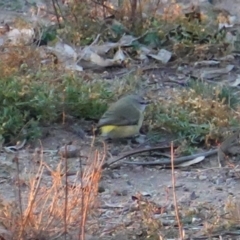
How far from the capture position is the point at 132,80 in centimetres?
739

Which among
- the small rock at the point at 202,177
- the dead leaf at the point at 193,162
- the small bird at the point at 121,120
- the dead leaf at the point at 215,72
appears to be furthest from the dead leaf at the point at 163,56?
the small rock at the point at 202,177

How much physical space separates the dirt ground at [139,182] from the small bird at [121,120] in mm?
109

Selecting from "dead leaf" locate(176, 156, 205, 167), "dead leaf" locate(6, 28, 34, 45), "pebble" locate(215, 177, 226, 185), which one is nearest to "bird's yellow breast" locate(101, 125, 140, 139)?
"dead leaf" locate(176, 156, 205, 167)

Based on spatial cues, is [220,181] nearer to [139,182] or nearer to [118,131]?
[139,182]

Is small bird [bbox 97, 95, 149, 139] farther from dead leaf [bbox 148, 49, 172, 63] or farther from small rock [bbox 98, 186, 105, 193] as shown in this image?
dead leaf [bbox 148, 49, 172, 63]

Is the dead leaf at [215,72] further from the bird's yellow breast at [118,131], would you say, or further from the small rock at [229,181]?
the small rock at [229,181]

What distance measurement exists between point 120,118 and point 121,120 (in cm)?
2

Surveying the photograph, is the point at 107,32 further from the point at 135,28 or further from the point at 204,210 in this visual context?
the point at 204,210

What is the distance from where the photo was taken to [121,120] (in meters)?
6.23

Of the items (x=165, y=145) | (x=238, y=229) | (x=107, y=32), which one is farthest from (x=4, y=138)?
(x=107, y=32)

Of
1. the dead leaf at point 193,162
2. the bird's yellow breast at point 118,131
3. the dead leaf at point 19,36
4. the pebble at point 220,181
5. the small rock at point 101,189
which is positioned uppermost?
the small rock at point 101,189

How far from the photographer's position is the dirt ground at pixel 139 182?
16.8 feet

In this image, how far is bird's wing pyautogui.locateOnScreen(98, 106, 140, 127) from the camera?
20.3 ft

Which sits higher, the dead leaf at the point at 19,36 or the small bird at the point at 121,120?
the small bird at the point at 121,120
